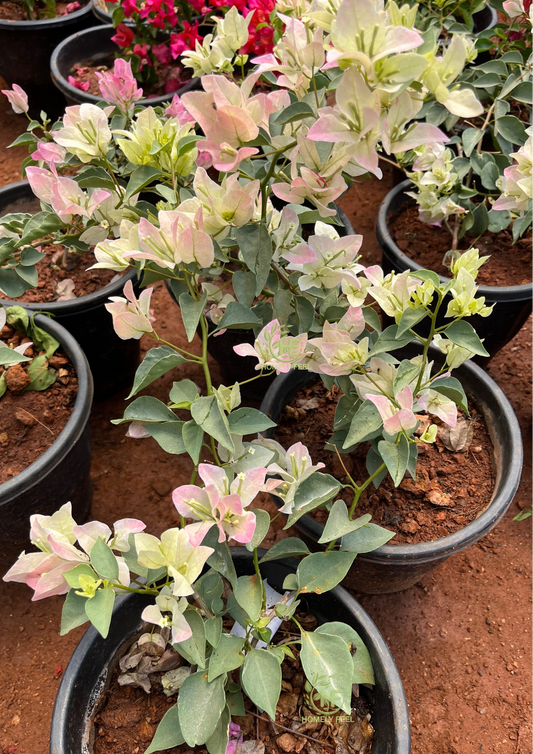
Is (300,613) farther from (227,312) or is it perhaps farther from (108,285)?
(108,285)

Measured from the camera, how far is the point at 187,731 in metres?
0.66

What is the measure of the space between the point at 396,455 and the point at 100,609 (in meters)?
0.41

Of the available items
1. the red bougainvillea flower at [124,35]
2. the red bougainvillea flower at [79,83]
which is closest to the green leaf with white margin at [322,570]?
the red bougainvillea flower at [124,35]

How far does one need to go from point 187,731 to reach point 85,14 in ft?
9.46

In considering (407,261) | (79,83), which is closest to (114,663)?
(407,261)

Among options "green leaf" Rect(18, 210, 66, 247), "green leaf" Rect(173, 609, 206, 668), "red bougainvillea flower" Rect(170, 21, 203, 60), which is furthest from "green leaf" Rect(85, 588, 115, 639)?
"red bougainvillea flower" Rect(170, 21, 203, 60)

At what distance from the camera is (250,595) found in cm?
74

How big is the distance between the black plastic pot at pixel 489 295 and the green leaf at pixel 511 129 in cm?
32

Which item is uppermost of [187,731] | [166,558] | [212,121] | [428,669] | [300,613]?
[212,121]

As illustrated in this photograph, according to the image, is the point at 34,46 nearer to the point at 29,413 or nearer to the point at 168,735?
the point at 29,413

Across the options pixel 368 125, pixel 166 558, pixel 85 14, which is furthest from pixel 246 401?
pixel 85 14

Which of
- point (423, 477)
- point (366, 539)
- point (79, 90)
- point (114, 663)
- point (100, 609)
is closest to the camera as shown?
point (100, 609)

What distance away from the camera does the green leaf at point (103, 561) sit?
60 cm

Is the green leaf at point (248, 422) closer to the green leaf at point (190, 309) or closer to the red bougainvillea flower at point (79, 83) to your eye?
the green leaf at point (190, 309)
